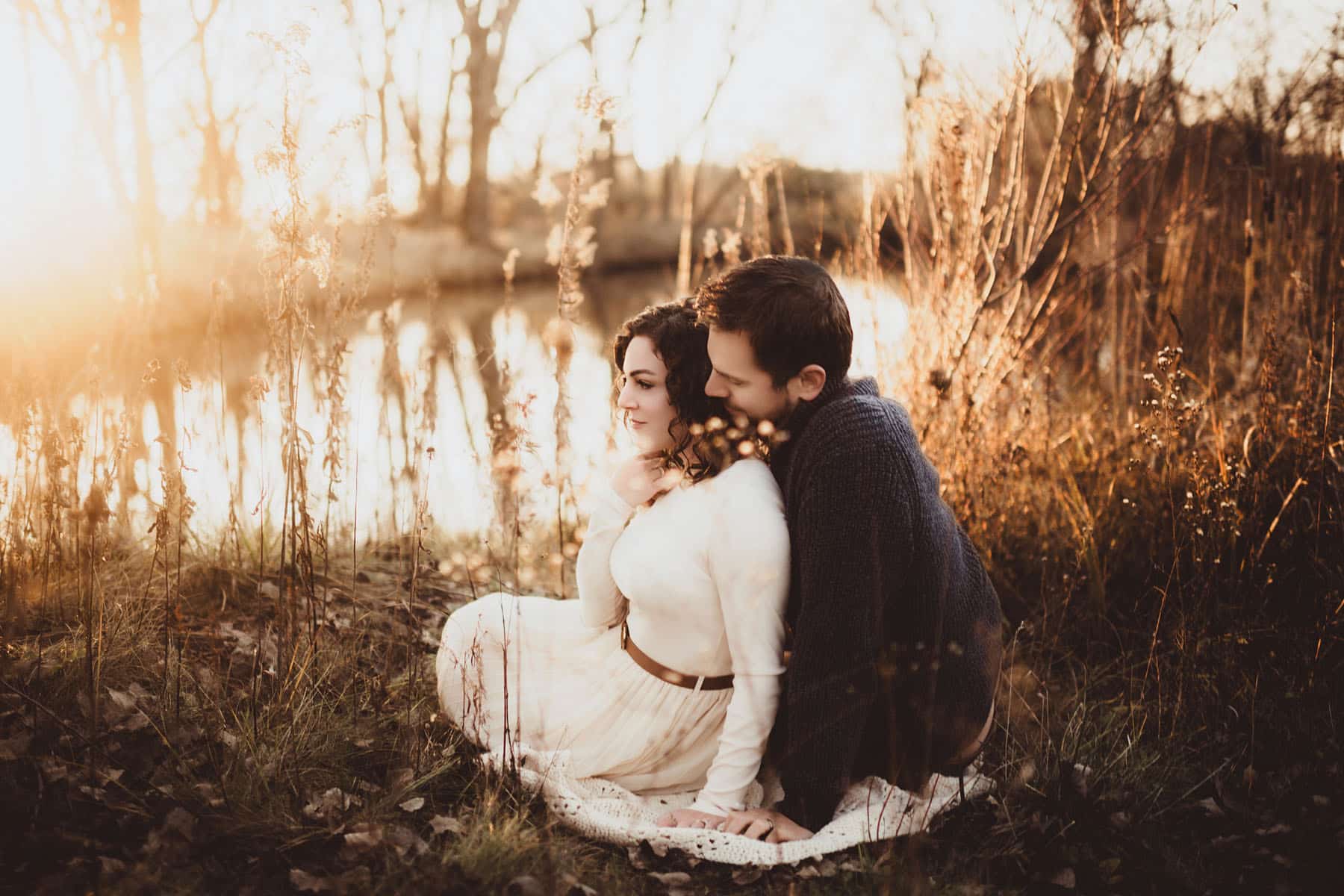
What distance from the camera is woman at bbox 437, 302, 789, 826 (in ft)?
7.07

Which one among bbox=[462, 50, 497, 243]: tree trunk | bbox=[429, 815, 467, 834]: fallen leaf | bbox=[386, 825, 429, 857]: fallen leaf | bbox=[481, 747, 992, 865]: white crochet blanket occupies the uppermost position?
bbox=[462, 50, 497, 243]: tree trunk

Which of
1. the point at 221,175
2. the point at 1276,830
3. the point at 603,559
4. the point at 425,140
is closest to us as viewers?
the point at 1276,830

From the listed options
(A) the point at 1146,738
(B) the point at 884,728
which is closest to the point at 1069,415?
(A) the point at 1146,738

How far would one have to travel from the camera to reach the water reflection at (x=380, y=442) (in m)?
2.77

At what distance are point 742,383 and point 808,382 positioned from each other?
152 millimetres

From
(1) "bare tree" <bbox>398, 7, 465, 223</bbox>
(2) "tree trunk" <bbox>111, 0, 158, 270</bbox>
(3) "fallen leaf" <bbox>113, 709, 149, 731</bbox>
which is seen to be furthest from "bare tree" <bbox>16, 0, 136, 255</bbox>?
(1) "bare tree" <bbox>398, 7, 465, 223</bbox>

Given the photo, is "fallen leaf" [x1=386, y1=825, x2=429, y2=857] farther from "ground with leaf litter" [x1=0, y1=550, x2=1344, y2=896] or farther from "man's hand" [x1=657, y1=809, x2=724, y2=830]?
"man's hand" [x1=657, y1=809, x2=724, y2=830]

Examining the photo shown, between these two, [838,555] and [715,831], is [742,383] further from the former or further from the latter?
[715,831]

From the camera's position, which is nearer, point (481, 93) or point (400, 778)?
point (400, 778)

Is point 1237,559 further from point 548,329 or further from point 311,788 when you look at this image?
point 311,788

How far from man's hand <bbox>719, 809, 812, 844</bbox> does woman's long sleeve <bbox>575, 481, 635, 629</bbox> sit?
24.4 inches

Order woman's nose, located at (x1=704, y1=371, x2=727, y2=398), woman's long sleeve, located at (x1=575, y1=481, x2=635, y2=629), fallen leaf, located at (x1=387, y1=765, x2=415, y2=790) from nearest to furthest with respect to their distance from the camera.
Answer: woman's nose, located at (x1=704, y1=371, x2=727, y2=398), fallen leaf, located at (x1=387, y1=765, x2=415, y2=790), woman's long sleeve, located at (x1=575, y1=481, x2=635, y2=629)

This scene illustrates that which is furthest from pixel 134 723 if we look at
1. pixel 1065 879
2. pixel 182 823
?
pixel 1065 879

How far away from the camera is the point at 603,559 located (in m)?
2.45
